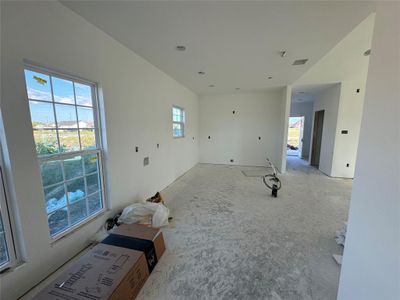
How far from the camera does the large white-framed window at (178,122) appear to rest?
15.3 feet

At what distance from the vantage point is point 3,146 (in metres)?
1.31

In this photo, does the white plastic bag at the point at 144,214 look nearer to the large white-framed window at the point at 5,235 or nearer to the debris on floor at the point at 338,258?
the large white-framed window at the point at 5,235

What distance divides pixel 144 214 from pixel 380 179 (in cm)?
245

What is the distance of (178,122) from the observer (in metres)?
4.90

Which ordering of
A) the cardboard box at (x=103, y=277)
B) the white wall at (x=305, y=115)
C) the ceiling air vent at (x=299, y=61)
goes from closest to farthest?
the cardboard box at (x=103, y=277) < the ceiling air vent at (x=299, y=61) < the white wall at (x=305, y=115)

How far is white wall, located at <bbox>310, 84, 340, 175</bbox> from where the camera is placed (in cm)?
477

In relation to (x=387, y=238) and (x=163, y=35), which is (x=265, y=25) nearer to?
(x=163, y=35)

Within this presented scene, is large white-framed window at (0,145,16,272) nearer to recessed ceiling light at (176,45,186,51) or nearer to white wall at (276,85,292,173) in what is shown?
recessed ceiling light at (176,45,186,51)

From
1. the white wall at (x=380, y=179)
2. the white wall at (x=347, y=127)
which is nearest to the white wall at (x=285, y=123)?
the white wall at (x=347, y=127)

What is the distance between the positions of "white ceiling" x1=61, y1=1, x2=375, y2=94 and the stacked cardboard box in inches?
93.6

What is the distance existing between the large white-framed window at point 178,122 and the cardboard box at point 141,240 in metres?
2.94

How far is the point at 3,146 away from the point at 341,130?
6495 mm

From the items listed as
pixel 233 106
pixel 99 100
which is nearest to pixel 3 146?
pixel 99 100

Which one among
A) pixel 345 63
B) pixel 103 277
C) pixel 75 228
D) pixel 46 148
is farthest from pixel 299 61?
pixel 75 228
